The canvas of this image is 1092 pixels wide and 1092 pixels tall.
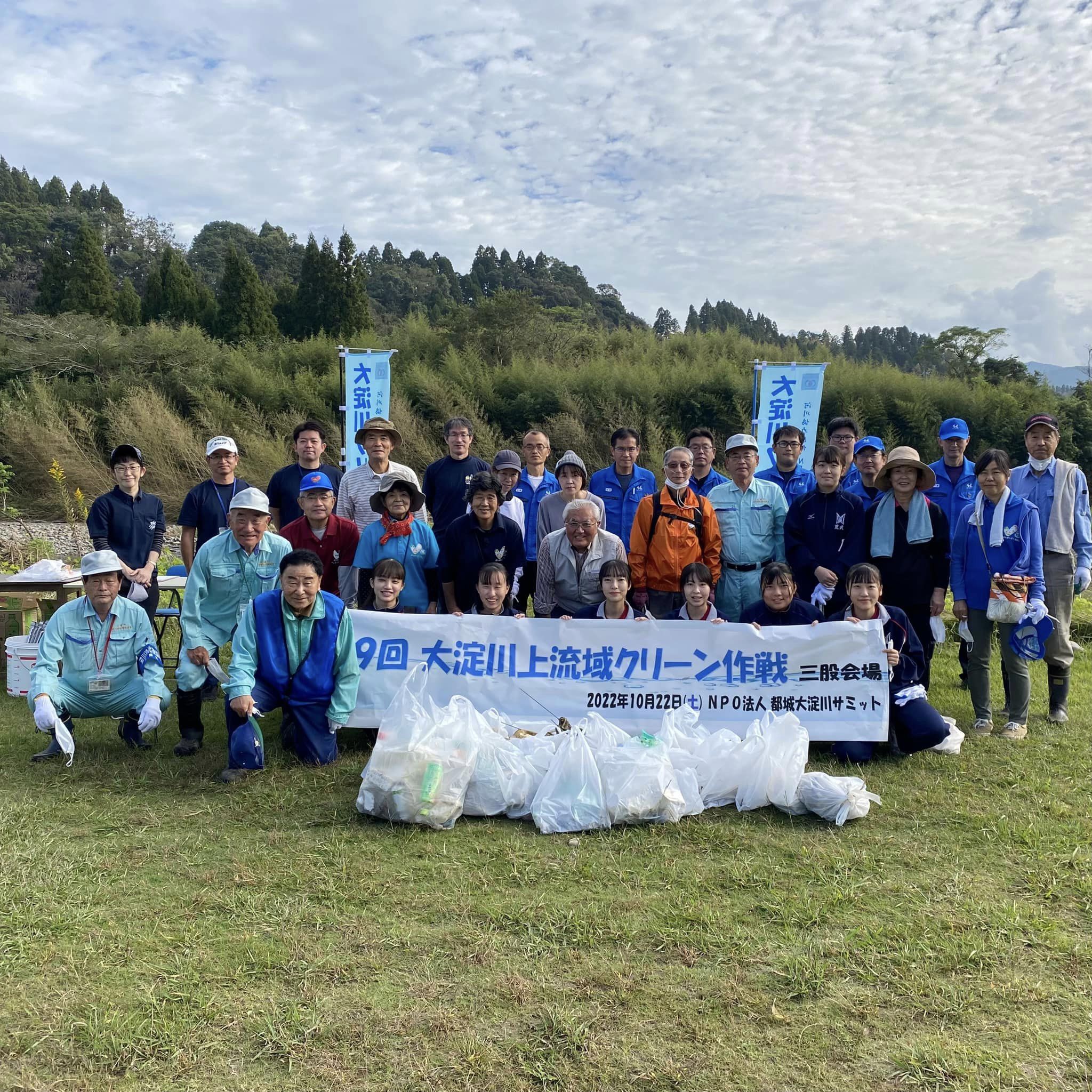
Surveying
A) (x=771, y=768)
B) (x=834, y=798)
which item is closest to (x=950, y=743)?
(x=834, y=798)

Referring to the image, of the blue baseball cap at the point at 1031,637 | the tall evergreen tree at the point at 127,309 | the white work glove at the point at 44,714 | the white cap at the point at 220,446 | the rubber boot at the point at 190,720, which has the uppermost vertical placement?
the tall evergreen tree at the point at 127,309

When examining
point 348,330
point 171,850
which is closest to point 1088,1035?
point 171,850

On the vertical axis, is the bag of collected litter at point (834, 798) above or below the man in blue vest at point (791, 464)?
below

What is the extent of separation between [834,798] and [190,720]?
11.7 feet

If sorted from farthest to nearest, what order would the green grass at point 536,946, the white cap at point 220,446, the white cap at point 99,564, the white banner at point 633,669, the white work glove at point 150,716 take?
the white cap at point 220,446, the white banner at point 633,669, the white cap at point 99,564, the white work glove at point 150,716, the green grass at point 536,946

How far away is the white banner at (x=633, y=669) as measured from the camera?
15.7 ft

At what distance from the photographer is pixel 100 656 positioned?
4.79 meters

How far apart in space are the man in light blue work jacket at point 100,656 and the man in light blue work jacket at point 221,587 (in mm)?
189

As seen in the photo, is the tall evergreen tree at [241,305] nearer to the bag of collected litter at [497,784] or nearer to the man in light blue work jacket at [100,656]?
the man in light blue work jacket at [100,656]

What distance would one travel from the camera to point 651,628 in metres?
4.95

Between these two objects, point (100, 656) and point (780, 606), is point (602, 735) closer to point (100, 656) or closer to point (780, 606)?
point (780, 606)

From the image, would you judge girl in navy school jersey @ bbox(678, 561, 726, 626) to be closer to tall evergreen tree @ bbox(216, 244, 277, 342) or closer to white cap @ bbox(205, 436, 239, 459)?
white cap @ bbox(205, 436, 239, 459)

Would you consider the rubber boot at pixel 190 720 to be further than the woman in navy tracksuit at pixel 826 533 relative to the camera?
No

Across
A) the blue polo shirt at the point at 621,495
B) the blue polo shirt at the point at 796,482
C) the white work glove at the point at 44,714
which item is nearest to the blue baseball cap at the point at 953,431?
the blue polo shirt at the point at 796,482
